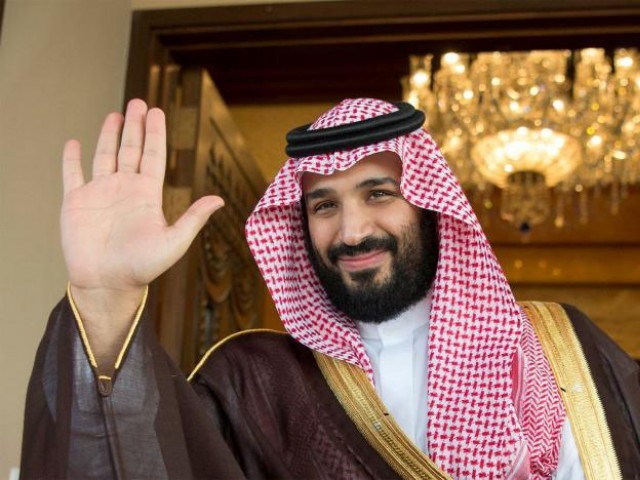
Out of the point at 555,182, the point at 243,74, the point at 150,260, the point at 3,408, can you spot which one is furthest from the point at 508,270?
the point at 150,260

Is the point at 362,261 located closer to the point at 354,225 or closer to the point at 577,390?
the point at 354,225

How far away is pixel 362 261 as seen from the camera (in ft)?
6.26

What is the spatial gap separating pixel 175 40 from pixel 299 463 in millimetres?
1607

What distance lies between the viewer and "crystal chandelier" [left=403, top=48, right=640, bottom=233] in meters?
4.69

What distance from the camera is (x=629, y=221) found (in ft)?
19.5

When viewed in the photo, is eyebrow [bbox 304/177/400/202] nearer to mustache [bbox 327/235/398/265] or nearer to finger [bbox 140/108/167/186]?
mustache [bbox 327/235/398/265]

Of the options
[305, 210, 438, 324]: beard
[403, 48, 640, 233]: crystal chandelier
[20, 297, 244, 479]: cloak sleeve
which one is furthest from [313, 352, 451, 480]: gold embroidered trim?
[403, 48, 640, 233]: crystal chandelier

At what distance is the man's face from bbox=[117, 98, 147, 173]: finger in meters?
0.51

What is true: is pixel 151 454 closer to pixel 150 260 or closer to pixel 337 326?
pixel 150 260

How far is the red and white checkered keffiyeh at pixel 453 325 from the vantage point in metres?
1.78

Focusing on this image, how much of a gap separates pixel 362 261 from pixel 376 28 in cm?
113

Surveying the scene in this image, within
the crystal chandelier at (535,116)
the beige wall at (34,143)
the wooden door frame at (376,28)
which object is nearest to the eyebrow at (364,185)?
the beige wall at (34,143)

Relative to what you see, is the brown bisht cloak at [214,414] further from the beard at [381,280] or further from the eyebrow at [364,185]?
the eyebrow at [364,185]

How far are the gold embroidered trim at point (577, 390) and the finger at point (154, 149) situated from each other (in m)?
0.87
